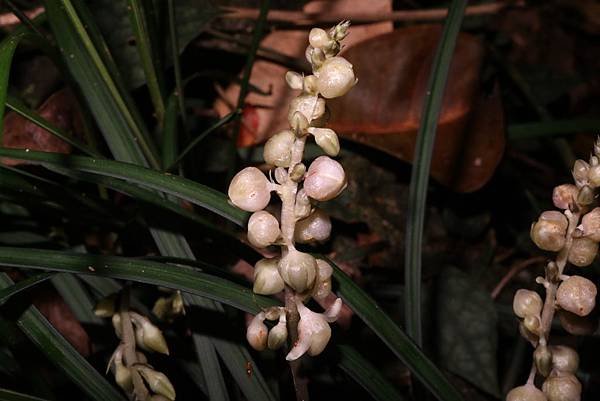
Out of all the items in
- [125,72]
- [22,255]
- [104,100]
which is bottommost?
[22,255]

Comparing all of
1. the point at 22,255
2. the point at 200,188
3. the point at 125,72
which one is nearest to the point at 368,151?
the point at 125,72

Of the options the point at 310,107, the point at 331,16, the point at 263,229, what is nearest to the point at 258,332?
the point at 263,229

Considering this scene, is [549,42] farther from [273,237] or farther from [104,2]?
[273,237]

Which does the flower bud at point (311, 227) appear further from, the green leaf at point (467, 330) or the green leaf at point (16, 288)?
the green leaf at point (467, 330)

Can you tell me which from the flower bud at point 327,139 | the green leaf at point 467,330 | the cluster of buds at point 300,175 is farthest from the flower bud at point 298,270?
the green leaf at point 467,330

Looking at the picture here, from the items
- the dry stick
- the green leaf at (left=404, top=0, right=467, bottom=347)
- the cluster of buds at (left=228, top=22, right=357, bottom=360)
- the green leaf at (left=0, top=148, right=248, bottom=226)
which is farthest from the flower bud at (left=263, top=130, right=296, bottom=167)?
the dry stick

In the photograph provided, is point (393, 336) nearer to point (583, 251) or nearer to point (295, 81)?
point (583, 251)
